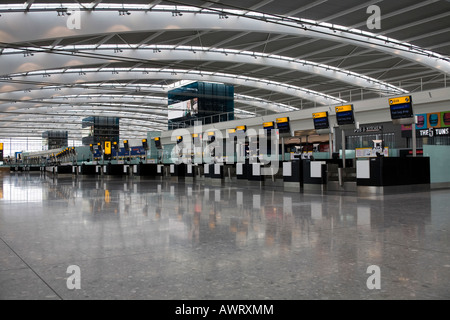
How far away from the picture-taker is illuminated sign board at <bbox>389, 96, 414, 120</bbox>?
15156 mm

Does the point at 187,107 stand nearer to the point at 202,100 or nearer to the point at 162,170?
the point at 202,100

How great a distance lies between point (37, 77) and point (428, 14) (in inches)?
1161

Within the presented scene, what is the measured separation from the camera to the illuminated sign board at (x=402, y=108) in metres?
15.2

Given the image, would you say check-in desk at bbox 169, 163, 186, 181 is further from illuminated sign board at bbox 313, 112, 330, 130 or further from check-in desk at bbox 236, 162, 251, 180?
illuminated sign board at bbox 313, 112, 330, 130

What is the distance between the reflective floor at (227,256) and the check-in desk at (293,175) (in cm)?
858

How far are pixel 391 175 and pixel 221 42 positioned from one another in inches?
741

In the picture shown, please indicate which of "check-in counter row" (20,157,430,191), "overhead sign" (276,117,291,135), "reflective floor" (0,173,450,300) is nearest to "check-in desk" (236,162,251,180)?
"check-in counter row" (20,157,430,191)

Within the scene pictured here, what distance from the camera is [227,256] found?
4121 mm

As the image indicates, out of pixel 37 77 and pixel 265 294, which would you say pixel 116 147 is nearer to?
pixel 37 77

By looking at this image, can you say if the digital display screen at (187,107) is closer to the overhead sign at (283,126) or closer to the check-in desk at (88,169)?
the check-in desk at (88,169)

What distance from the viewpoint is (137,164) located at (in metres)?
30.7

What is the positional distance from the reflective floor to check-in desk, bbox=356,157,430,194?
18.2ft

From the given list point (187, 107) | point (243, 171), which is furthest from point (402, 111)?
point (187, 107)

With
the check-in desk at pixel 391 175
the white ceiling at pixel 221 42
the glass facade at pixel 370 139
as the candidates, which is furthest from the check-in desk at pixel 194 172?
the glass facade at pixel 370 139
